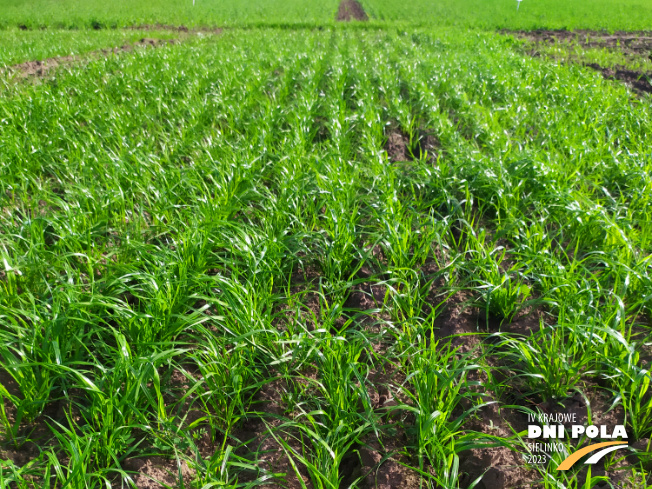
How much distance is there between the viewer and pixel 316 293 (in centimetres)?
244

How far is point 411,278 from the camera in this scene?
234 cm

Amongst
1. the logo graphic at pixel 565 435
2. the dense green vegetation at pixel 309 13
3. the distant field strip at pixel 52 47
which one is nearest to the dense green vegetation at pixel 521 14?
the dense green vegetation at pixel 309 13

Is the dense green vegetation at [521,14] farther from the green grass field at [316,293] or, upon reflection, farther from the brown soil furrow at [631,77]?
the green grass field at [316,293]

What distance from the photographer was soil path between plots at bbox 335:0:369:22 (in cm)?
2383

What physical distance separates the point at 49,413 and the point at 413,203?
255 cm

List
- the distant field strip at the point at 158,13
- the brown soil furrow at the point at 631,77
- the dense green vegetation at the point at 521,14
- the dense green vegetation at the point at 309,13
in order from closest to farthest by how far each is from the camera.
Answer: the brown soil furrow at the point at 631,77 < the dense green vegetation at the point at 521,14 < the dense green vegetation at the point at 309,13 < the distant field strip at the point at 158,13

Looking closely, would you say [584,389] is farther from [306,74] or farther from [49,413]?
[306,74]

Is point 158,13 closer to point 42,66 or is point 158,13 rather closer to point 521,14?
point 42,66

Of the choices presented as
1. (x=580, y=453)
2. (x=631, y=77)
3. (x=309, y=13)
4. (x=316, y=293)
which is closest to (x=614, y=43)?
(x=631, y=77)

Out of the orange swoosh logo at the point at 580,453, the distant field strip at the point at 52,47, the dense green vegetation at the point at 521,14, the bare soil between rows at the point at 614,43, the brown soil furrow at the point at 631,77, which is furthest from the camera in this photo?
the dense green vegetation at the point at 521,14

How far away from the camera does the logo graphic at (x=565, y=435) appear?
4.77 feet

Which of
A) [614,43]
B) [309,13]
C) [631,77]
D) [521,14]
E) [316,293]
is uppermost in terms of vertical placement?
[309,13]

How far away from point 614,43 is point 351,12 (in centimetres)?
1813

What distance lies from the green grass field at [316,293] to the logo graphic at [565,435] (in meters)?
0.03
